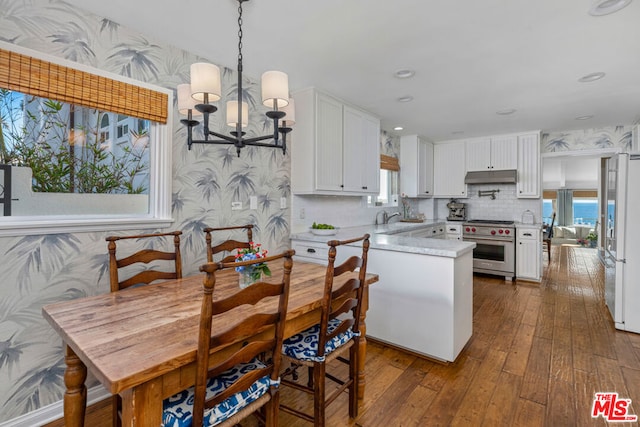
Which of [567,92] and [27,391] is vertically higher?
[567,92]

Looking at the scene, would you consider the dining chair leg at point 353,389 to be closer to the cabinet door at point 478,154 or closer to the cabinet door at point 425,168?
the cabinet door at point 425,168

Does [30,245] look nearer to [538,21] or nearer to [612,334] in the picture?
[538,21]

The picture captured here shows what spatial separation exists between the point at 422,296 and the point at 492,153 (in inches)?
149

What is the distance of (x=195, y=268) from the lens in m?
2.42

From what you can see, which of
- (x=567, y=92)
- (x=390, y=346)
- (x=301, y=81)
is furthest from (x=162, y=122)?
(x=567, y=92)

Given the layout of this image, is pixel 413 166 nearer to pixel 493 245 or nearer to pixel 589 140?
pixel 493 245

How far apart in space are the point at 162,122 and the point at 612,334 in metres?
4.21

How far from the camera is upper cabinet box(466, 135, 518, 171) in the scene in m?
4.92

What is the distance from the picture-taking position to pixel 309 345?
1.58 metres

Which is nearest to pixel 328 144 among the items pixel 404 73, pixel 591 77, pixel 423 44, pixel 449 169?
pixel 404 73

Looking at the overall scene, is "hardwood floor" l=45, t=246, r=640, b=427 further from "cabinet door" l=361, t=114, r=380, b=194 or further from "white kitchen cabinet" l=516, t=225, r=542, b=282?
"cabinet door" l=361, t=114, r=380, b=194

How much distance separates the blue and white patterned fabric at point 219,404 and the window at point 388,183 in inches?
144

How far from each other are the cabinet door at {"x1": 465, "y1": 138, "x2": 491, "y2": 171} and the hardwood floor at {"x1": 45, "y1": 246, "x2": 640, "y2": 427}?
2.54m

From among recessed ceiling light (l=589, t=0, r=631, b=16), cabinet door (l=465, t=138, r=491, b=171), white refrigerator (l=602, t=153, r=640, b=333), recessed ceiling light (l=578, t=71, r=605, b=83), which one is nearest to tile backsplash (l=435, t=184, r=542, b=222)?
cabinet door (l=465, t=138, r=491, b=171)
